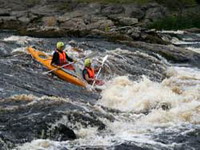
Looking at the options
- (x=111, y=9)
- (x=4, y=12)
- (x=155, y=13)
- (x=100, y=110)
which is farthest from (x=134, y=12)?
(x=100, y=110)

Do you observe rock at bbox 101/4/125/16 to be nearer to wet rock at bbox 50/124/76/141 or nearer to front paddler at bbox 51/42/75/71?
front paddler at bbox 51/42/75/71

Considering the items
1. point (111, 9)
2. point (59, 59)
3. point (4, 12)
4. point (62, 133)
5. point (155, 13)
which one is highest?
point (59, 59)

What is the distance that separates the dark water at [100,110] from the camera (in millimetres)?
10398

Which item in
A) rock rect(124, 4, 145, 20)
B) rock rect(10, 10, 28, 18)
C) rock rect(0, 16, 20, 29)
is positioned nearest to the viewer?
rock rect(0, 16, 20, 29)

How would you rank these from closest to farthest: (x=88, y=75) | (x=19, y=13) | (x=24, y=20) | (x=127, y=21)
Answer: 1. (x=88, y=75)
2. (x=127, y=21)
3. (x=24, y=20)
4. (x=19, y=13)

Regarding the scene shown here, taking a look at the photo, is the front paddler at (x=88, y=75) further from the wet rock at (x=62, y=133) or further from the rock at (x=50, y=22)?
the rock at (x=50, y=22)

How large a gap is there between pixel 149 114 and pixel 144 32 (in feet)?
56.9

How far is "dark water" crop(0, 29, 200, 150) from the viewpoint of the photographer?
1040 centimetres

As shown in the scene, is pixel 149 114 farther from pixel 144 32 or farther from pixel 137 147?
pixel 144 32

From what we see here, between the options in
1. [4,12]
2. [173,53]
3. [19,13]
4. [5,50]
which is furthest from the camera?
[4,12]

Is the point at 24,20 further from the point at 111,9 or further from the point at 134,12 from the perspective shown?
the point at 134,12

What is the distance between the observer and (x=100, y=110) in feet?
41.9

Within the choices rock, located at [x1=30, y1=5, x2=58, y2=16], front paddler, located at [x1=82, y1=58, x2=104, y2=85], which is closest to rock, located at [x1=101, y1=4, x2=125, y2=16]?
rock, located at [x1=30, y1=5, x2=58, y2=16]

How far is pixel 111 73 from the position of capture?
19516 millimetres
